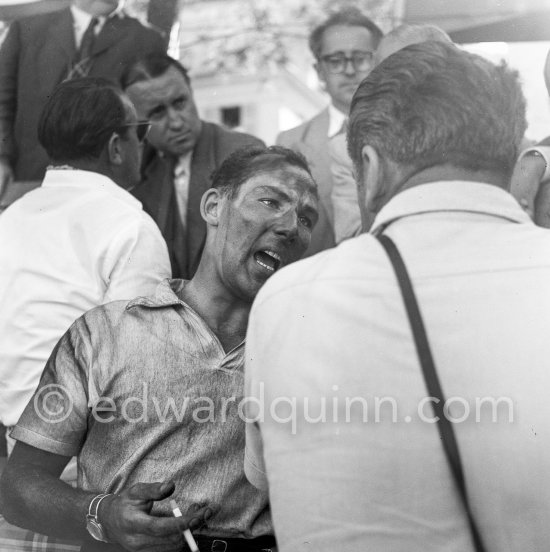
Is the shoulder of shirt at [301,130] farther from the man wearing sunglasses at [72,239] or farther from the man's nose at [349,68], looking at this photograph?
the man wearing sunglasses at [72,239]

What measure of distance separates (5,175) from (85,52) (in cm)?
41

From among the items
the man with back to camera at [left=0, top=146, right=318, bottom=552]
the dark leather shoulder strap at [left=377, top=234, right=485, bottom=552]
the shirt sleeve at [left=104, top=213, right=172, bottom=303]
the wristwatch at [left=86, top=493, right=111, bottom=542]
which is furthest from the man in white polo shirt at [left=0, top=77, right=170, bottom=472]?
the dark leather shoulder strap at [left=377, top=234, right=485, bottom=552]

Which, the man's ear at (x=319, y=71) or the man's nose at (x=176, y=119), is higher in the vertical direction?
Result: the man's ear at (x=319, y=71)

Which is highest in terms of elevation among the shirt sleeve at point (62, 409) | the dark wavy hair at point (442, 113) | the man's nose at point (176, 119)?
the dark wavy hair at point (442, 113)

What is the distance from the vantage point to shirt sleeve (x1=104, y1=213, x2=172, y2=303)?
2131 mm

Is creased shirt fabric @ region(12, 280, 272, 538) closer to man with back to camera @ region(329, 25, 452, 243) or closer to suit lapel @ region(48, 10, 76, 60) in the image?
man with back to camera @ region(329, 25, 452, 243)

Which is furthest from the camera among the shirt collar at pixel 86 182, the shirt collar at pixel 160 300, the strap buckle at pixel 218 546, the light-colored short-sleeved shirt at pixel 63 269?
the shirt collar at pixel 86 182

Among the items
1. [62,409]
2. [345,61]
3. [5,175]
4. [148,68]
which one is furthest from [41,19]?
[62,409]

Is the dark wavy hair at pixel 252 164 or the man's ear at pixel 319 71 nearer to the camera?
the dark wavy hair at pixel 252 164

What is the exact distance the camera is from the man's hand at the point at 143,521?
65.8 inches

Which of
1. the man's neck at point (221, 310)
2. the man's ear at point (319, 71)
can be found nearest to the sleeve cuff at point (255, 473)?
the man's neck at point (221, 310)

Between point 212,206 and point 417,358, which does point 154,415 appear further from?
point 417,358

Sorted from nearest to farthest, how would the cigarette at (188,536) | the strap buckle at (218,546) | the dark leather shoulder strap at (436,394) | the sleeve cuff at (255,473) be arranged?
the dark leather shoulder strap at (436,394) < the sleeve cuff at (255,473) < the cigarette at (188,536) < the strap buckle at (218,546)

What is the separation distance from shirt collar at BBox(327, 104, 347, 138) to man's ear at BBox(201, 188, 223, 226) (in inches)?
20.5
